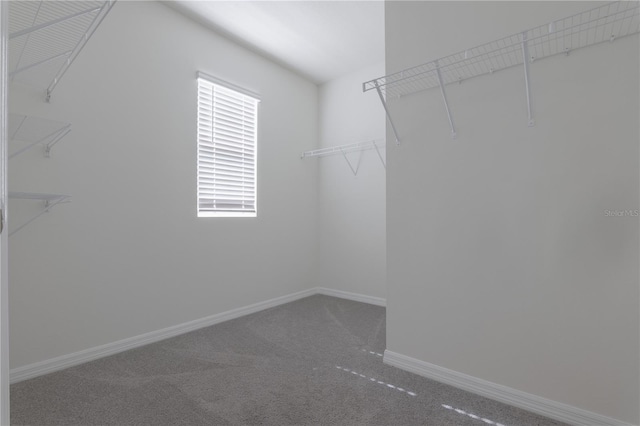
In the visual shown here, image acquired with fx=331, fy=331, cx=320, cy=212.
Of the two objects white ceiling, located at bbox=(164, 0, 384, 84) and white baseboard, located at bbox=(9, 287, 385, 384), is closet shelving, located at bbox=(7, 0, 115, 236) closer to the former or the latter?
white baseboard, located at bbox=(9, 287, 385, 384)

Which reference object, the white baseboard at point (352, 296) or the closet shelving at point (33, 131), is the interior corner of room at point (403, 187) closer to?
the closet shelving at point (33, 131)

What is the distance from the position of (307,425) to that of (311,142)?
324cm

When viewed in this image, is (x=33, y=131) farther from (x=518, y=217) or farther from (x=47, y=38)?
(x=518, y=217)

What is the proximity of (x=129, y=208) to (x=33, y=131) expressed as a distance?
810 mm

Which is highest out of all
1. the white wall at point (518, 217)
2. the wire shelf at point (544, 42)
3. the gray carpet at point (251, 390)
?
the wire shelf at point (544, 42)

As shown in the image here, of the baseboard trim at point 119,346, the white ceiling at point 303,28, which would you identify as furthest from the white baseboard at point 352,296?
the white ceiling at point 303,28

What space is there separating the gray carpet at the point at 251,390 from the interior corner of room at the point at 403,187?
0.23ft

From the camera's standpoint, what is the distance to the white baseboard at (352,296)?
12.1ft

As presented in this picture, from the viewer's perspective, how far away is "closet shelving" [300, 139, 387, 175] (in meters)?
3.68

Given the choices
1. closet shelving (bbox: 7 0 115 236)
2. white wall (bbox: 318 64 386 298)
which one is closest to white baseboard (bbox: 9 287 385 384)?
white wall (bbox: 318 64 386 298)

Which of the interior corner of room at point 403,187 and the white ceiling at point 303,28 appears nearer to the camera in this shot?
the interior corner of room at point 403,187

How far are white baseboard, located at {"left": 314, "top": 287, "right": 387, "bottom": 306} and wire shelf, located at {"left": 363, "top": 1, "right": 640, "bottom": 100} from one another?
7.58 feet

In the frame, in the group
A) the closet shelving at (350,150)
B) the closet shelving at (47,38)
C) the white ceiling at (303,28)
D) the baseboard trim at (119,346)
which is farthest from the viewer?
the closet shelving at (350,150)

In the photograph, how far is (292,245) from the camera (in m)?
3.93
